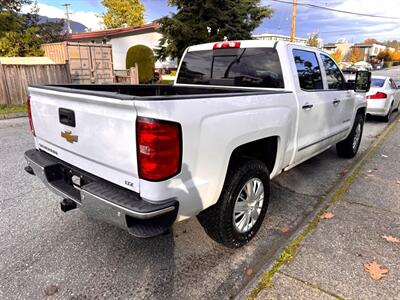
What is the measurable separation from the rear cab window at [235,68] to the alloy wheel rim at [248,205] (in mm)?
1239

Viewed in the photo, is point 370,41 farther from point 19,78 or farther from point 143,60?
point 19,78

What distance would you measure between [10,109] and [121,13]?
40.7m

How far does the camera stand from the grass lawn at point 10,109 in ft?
33.2

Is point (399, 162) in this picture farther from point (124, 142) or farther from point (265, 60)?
point (124, 142)

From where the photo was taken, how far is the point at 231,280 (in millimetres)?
2498

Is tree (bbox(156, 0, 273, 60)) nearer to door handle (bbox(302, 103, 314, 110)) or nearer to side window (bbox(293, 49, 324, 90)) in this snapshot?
side window (bbox(293, 49, 324, 90))

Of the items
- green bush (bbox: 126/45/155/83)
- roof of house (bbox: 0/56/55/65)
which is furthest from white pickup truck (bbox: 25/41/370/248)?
green bush (bbox: 126/45/155/83)

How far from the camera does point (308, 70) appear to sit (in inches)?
152

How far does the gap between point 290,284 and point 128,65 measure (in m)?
19.1

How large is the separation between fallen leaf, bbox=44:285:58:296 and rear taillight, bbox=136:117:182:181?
1219mm

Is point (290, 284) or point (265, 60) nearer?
point (290, 284)

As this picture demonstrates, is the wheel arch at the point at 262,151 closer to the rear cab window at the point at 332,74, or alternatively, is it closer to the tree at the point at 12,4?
the rear cab window at the point at 332,74

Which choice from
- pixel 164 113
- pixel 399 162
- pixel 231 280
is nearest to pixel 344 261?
pixel 231 280

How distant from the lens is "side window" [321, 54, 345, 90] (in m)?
4.44
